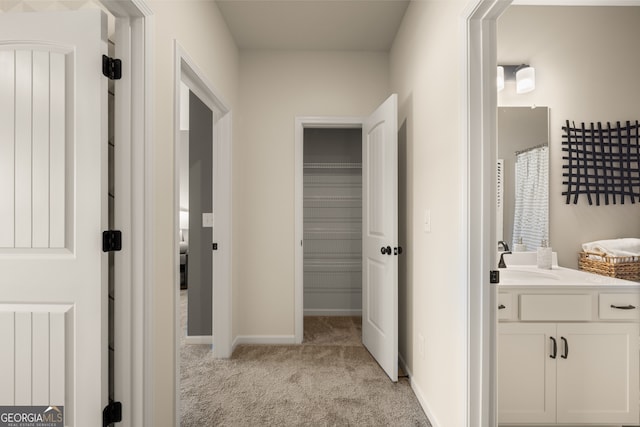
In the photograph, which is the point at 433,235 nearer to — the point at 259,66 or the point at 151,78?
the point at 151,78

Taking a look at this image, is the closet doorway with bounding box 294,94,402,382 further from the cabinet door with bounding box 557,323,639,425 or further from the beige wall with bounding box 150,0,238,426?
the beige wall with bounding box 150,0,238,426

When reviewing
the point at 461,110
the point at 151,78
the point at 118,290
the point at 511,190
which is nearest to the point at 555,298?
the point at 511,190

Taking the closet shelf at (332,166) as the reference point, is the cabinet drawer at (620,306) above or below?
below

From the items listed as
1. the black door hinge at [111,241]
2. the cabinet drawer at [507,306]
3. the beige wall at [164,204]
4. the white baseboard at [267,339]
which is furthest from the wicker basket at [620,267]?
the black door hinge at [111,241]

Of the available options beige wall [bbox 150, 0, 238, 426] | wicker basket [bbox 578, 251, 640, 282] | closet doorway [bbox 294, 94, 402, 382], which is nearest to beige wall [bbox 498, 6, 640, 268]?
wicker basket [bbox 578, 251, 640, 282]

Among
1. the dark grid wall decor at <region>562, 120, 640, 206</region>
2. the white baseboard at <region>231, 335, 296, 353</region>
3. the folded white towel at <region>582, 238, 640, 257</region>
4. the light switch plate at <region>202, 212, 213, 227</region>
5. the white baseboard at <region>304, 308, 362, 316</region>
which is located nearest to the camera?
the folded white towel at <region>582, 238, 640, 257</region>

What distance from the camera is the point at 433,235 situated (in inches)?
79.1

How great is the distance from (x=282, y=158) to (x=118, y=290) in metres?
2.05

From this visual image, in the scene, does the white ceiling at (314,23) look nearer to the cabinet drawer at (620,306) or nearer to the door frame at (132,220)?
the door frame at (132,220)

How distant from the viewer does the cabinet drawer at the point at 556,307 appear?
180 centimetres

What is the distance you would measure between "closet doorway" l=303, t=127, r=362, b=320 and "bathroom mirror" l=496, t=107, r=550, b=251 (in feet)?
6.71

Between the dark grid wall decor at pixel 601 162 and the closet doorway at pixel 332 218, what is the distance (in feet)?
7.56

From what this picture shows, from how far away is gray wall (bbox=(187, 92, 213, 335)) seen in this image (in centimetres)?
314

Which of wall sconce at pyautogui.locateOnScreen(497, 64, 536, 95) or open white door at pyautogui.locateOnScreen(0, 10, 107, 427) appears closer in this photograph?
open white door at pyautogui.locateOnScreen(0, 10, 107, 427)
